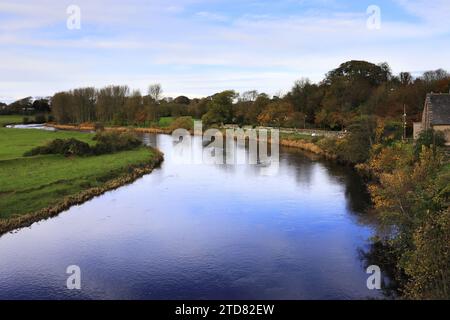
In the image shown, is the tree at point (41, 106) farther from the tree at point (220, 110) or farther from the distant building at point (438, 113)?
the distant building at point (438, 113)

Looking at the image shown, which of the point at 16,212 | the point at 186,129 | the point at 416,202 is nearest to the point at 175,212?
the point at 16,212

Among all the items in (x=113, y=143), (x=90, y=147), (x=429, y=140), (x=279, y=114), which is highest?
(x=279, y=114)

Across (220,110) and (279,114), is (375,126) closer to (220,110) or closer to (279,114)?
(279,114)

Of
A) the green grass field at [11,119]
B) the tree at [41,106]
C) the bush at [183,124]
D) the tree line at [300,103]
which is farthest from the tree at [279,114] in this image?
the tree at [41,106]

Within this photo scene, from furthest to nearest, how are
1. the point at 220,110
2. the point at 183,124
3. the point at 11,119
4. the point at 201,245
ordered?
the point at 11,119 → the point at 220,110 → the point at 183,124 → the point at 201,245

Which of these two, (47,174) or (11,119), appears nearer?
(47,174)

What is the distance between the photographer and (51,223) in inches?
909

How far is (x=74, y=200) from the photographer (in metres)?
27.0

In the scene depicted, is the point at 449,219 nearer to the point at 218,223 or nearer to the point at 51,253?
the point at 218,223

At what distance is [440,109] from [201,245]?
26929 millimetres

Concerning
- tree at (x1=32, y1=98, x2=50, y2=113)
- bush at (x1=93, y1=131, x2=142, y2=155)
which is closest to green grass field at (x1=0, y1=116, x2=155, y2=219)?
bush at (x1=93, y1=131, x2=142, y2=155)

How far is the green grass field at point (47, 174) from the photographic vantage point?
25.0 m

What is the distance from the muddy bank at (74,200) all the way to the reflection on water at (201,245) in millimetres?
631

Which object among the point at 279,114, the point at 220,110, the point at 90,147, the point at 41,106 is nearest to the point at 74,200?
the point at 90,147
